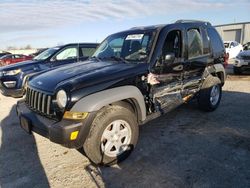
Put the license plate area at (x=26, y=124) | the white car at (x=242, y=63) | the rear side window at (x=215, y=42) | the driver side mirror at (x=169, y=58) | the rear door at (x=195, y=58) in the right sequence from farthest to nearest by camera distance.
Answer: the white car at (x=242, y=63), the rear side window at (x=215, y=42), the rear door at (x=195, y=58), the driver side mirror at (x=169, y=58), the license plate area at (x=26, y=124)

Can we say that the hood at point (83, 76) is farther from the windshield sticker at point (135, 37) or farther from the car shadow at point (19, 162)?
the car shadow at point (19, 162)

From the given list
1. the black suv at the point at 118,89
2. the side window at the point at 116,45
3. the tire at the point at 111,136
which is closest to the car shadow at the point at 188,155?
the tire at the point at 111,136

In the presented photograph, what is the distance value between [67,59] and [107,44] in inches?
139

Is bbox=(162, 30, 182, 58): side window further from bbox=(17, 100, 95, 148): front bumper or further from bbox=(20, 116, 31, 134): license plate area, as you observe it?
bbox=(20, 116, 31, 134): license plate area

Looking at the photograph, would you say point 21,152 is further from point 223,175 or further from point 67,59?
point 67,59

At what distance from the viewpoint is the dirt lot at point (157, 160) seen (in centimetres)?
328

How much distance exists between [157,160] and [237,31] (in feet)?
132

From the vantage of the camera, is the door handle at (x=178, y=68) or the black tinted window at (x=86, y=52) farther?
the black tinted window at (x=86, y=52)

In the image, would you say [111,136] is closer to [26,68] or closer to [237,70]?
[26,68]

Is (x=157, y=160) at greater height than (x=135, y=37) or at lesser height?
lesser

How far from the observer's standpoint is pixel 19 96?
25.7ft

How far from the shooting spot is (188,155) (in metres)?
3.88

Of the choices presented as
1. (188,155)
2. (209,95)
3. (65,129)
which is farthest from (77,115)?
(209,95)

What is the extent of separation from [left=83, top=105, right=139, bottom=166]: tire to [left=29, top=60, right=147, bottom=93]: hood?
450mm
